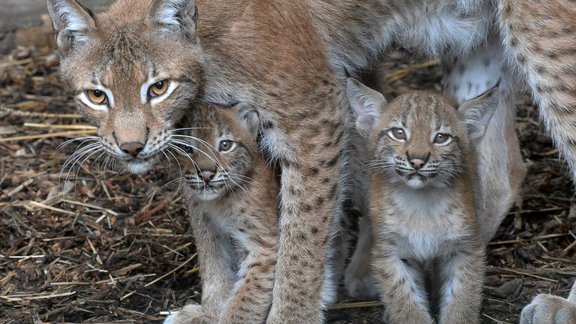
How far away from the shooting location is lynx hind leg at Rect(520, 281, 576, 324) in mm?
5773

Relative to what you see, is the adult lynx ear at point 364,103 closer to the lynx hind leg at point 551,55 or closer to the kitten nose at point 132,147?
the lynx hind leg at point 551,55

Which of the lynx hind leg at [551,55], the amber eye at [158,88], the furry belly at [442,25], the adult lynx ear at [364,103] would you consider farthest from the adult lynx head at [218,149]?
the lynx hind leg at [551,55]

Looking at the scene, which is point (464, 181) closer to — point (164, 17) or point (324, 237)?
point (324, 237)

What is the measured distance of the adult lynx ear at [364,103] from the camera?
230 inches

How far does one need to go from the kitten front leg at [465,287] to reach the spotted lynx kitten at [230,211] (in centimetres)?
88

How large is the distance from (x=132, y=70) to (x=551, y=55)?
2.09 m

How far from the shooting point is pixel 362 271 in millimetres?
6449

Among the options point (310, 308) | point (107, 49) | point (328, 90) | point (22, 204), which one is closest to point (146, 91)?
point (107, 49)

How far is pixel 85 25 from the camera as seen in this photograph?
5496 mm

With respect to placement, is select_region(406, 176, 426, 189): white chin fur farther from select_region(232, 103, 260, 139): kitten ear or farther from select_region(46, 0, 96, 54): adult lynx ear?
select_region(46, 0, 96, 54): adult lynx ear

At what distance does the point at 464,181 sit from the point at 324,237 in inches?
30.5

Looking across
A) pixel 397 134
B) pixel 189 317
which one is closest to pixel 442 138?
pixel 397 134

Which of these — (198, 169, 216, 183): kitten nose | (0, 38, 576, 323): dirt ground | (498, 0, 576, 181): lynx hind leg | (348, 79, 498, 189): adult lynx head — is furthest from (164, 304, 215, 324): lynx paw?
(498, 0, 576, 181): lynx hind leg

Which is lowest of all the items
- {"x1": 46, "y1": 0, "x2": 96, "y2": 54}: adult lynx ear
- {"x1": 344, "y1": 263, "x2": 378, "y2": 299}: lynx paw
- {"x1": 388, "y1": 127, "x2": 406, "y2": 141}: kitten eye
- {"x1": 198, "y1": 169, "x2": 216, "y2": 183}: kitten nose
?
{"x1": 344, "y1": 263, "x2": 378, "y2": 299}: lynx paw
